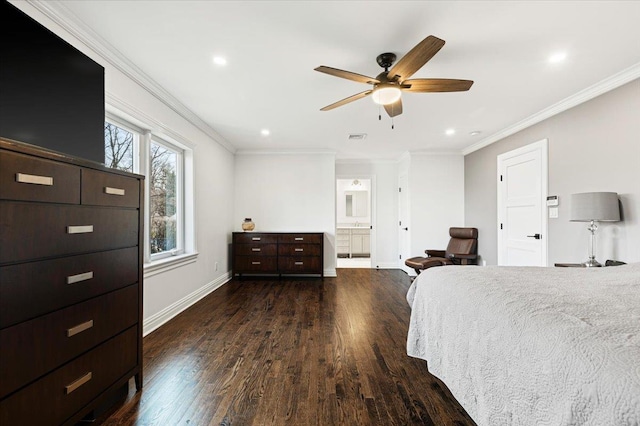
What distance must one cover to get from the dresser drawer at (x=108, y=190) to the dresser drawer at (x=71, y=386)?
771 millimetres

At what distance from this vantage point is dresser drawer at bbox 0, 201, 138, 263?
3.62 feet

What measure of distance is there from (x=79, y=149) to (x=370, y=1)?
198cm

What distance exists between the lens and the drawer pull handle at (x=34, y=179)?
1128mm

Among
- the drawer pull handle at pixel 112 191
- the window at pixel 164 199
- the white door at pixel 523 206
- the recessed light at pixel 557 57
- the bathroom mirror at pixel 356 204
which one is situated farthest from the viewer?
the bathroom mirror at pixel 356 204

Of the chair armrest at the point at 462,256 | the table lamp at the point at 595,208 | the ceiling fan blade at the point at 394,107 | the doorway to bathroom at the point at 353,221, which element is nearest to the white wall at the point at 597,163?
the table lamp at the point at 595,208

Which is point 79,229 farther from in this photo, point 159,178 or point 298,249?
point 298,249

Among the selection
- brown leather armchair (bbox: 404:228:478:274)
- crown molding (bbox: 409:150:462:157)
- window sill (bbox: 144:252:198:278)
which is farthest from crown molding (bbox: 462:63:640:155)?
window sill (bbox: 144:252:198:278)

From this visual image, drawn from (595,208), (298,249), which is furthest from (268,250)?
(595,208)

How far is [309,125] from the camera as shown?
157 inches

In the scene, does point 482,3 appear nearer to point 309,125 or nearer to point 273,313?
point 309,125

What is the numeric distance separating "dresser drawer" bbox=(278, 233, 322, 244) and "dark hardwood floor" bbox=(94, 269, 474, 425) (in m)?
1.55

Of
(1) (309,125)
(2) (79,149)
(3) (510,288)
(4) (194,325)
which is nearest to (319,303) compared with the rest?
(4) (194,325)

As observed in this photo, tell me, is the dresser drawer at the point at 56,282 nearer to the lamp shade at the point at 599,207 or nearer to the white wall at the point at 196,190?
the white wall at the point at 196,190

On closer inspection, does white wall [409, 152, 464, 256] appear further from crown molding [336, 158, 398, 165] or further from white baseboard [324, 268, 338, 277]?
white baseboard [324, 268, 338, 277]
